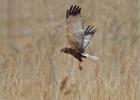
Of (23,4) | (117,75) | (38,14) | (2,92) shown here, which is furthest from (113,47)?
(23,4)

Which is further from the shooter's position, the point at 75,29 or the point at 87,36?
the point at 87,36

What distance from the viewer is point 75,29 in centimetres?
295

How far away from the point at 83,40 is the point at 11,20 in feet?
18.6

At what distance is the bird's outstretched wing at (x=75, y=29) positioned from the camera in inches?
116

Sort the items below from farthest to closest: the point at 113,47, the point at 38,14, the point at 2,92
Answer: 1. the point at 38,14
2. the point at 113,47
3. the point at 2,92

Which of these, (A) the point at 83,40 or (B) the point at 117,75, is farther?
(B) the point at 117,75

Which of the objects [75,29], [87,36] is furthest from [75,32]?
[87,36]

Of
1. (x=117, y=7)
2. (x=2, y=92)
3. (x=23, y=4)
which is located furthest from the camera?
(x=23, y=4)

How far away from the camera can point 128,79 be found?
3432 millimetres

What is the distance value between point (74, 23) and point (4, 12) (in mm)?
5622

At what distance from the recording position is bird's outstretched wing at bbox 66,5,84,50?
295 centimetres

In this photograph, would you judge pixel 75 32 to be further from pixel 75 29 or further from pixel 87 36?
pixel 87 36

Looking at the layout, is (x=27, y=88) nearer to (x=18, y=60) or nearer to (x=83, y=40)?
(x=18, y=60)

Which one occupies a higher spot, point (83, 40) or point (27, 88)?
point (83, 40)
